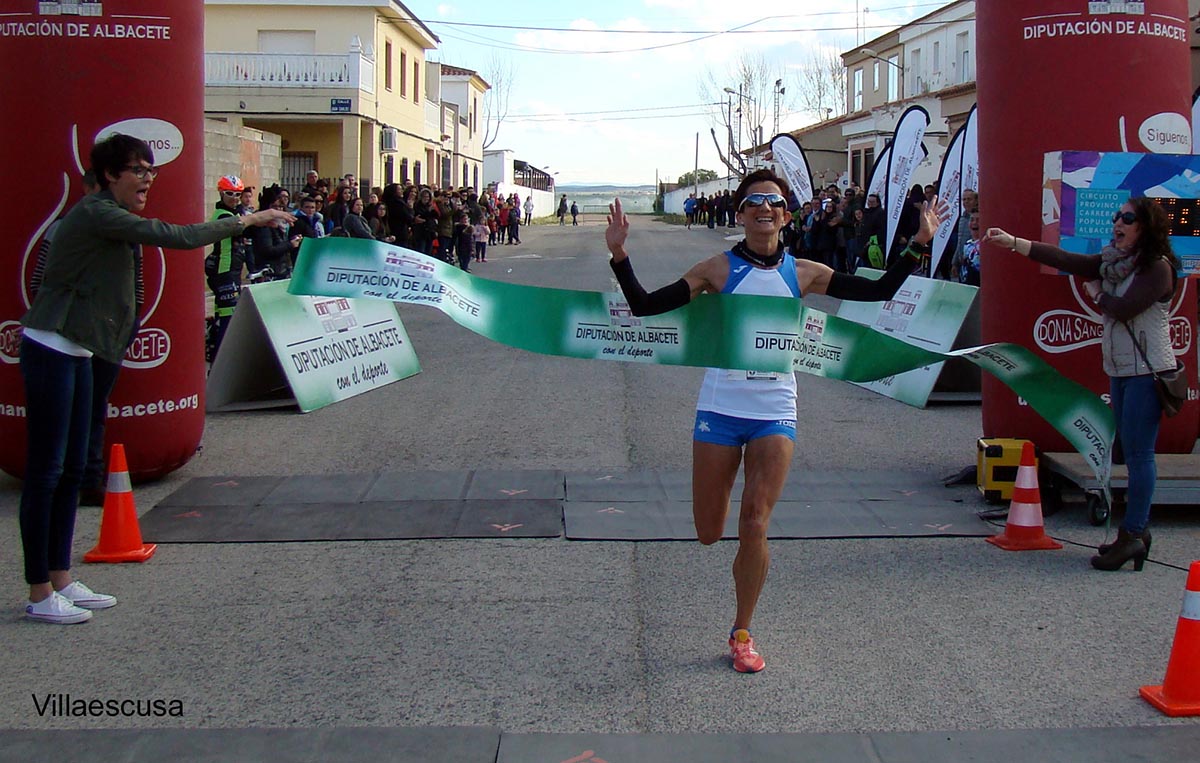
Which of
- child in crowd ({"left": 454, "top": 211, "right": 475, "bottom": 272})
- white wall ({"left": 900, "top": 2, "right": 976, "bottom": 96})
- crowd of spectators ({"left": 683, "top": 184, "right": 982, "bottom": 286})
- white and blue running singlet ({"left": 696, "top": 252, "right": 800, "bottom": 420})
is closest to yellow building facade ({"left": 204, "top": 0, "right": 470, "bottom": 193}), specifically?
child in crowd ({"left": 454, "top": 211, "right": 475, "bottom": 272})

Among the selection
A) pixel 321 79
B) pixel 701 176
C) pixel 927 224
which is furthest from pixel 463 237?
pixel 701 176

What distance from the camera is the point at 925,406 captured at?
446 inches

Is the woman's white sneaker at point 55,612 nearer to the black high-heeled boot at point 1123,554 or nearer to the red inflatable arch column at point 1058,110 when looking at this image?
the black high-heeled boot at point 1123,554

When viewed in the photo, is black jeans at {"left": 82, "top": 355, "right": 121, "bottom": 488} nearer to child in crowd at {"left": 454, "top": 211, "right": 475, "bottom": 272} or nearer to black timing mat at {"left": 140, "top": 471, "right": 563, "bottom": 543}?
black timing mat at {"left": 140, "top": 471, "right": 563, "bottom": 543}

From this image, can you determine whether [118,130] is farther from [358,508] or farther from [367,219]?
[367,219]

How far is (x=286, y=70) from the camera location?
38375 mm

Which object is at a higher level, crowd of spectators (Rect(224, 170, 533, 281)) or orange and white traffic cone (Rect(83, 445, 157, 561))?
crowd of spectators (Rect(224, 170, 533, 281))

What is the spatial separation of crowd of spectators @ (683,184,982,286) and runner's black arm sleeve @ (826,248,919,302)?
8786 mm

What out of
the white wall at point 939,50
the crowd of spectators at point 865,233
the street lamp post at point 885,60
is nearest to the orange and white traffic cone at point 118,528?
the crowd of spectators at point 865,233

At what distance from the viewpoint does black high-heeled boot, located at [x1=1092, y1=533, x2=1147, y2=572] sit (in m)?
6.20

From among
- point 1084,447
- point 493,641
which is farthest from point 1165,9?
point 493,641

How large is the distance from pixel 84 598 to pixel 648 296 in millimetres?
3066

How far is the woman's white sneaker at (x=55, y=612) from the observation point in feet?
17.7

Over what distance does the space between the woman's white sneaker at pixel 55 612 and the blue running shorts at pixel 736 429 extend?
9.83 ft
